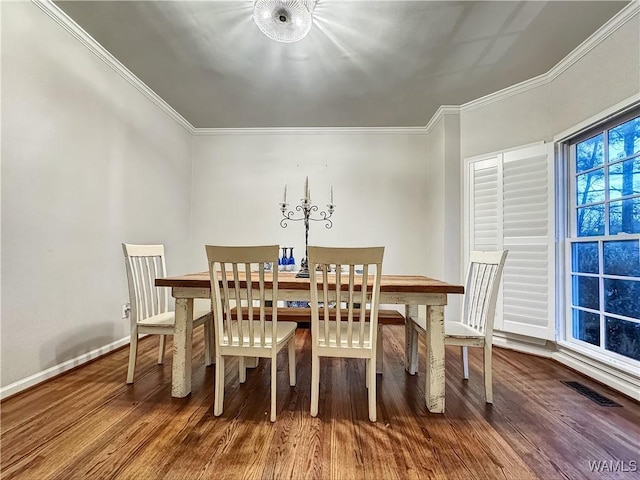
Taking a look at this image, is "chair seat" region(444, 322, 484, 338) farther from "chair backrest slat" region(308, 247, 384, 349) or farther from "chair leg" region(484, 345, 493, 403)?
"chair backrest slat" region(308, 247, 384, 349)

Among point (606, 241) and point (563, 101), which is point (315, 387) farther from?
point (563, 101)

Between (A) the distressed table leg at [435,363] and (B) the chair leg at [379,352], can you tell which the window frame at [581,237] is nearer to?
(A) the distressed table leg at [435,363]

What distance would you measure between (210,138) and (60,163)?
2273mm

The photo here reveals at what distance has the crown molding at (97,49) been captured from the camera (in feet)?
6.92

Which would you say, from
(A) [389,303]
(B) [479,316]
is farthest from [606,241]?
(A) [389,303]

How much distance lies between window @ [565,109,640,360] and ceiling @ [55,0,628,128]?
33.7 inches

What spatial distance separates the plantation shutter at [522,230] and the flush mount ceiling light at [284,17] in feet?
7.72

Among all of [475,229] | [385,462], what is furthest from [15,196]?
[475,229]

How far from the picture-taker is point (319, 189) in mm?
4156

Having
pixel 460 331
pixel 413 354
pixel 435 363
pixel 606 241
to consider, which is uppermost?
pixel 606 241

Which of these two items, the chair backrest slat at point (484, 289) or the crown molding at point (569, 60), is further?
the crown molding at point (569, 60)

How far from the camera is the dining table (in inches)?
71.1

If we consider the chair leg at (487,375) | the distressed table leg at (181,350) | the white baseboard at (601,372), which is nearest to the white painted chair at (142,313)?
the distressed table leg at (181,350)
